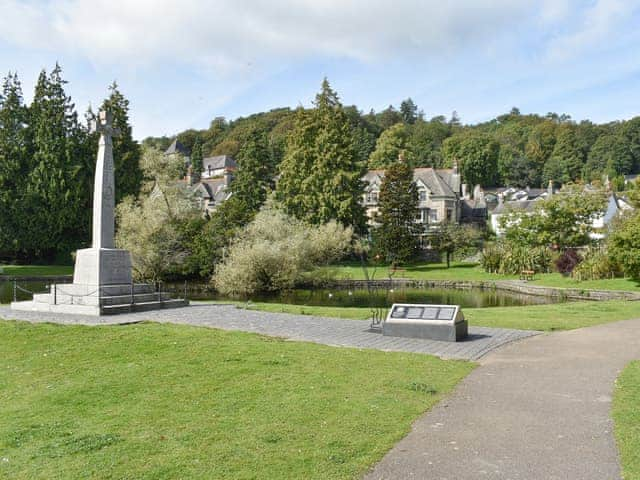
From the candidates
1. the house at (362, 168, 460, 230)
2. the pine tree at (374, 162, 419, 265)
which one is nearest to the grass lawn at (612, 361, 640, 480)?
the pine tree at (374, 162, 419, 265)

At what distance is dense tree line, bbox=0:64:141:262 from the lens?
49.9 m

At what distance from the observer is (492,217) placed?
8650cm

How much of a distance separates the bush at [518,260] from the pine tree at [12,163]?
4211cm

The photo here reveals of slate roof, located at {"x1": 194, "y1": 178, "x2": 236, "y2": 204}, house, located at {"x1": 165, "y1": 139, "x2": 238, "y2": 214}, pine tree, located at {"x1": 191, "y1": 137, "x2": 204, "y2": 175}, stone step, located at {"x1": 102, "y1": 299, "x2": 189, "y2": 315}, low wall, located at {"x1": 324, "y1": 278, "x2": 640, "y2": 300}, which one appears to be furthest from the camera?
pine tree, located at {"x1": 191, "y1": 137, "x2": 204, "y2": 175}

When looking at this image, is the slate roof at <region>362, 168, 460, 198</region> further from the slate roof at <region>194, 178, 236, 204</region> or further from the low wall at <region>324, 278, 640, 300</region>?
the low wall at <region>324, 278, 640, 300</region>

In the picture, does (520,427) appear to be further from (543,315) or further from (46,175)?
(46,175)

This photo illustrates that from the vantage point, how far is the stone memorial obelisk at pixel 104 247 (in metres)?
19.1

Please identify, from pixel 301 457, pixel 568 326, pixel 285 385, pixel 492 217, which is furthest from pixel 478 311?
pixel 492 217

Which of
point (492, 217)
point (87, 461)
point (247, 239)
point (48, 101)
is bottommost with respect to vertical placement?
point (87, 461)

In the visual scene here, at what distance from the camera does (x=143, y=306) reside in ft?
63.6

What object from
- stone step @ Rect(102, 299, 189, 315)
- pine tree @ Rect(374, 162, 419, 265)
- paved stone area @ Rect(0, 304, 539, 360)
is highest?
pine tree @ Rect(374, 162, 419, 265)

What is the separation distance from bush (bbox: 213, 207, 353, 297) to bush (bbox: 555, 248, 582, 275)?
1867 cm

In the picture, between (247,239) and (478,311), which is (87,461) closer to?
(478,311)

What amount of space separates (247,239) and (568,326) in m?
24.5
